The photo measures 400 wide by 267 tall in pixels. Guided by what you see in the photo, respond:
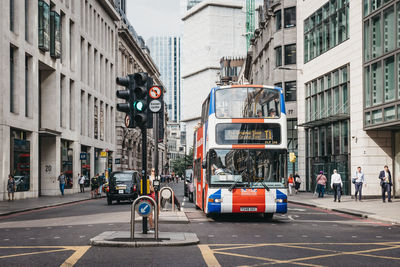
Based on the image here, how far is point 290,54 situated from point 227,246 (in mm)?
40637

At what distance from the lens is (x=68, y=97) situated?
46.1 m

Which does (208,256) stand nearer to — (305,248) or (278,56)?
(305,248)

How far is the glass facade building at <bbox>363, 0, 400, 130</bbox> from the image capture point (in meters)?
26.8

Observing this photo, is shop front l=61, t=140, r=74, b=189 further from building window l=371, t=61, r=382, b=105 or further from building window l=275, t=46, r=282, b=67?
building window l=371, t=61, r=382, b=105

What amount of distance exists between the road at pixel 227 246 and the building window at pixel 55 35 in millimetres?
25797

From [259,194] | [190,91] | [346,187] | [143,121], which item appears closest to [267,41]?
[346,187]

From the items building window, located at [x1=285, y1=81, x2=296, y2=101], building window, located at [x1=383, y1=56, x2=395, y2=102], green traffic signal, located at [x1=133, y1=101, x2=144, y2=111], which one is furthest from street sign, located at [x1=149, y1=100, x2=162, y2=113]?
building window, located at [x1=285, y1=81, x2=296, y2=101]

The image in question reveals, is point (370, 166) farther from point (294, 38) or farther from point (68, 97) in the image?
point (68, 97)

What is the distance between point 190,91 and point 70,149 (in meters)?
152

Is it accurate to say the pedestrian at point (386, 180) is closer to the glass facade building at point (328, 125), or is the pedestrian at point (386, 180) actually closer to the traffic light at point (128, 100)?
the glass facade building at point (328, 125)

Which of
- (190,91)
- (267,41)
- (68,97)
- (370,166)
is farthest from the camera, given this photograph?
(190,91)

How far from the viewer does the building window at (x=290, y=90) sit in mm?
50125

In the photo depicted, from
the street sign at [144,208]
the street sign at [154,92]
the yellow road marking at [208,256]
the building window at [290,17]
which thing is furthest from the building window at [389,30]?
the building window at [290,17]

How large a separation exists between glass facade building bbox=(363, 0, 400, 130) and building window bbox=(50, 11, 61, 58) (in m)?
22.0
